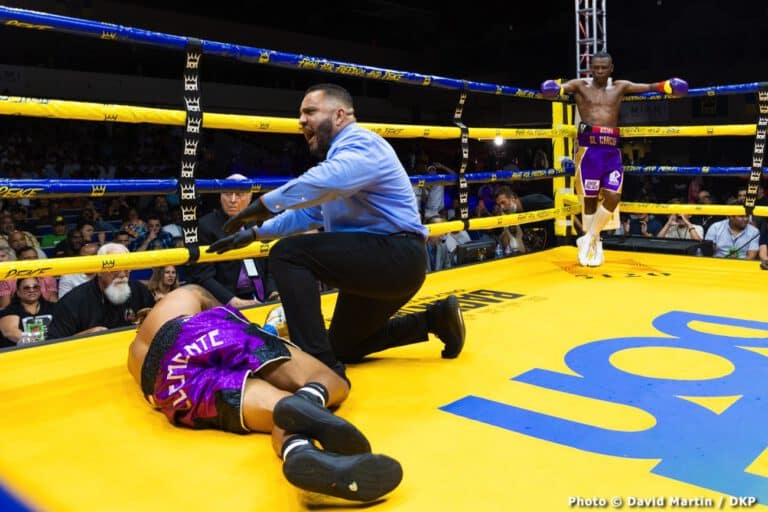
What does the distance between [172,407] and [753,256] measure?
4798 millimetres

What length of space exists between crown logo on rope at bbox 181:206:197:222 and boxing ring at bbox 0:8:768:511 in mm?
83

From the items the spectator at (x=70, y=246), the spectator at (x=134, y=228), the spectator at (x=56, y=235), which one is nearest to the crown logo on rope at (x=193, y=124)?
the spectator at (x=70, y=246)

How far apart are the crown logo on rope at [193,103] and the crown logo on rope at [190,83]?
0.04 m

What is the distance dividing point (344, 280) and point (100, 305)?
4.98ft

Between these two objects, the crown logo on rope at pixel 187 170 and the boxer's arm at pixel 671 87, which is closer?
the crown logo on rope at pixel 187 170

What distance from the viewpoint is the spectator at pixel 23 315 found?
11.2 ft

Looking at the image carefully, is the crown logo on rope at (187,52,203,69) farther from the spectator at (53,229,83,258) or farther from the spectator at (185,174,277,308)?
the spectator at (53,229,83,258)

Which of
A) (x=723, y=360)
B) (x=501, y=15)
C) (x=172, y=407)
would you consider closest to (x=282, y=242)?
(x=172, y=407)

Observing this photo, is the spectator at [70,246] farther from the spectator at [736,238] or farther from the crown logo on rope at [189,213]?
the spectator at [736,238]

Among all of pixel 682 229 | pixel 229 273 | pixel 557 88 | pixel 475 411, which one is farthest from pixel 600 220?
pixel 475 411

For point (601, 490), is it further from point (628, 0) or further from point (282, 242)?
point (628, 0)

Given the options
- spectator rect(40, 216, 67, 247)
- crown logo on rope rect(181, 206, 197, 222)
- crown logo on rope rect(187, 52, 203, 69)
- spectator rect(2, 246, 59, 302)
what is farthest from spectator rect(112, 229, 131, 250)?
crown logo on rope rect(187, 52, 203, 69)

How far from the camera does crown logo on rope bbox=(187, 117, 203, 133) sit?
2578mm

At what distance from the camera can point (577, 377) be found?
82.2 inches
